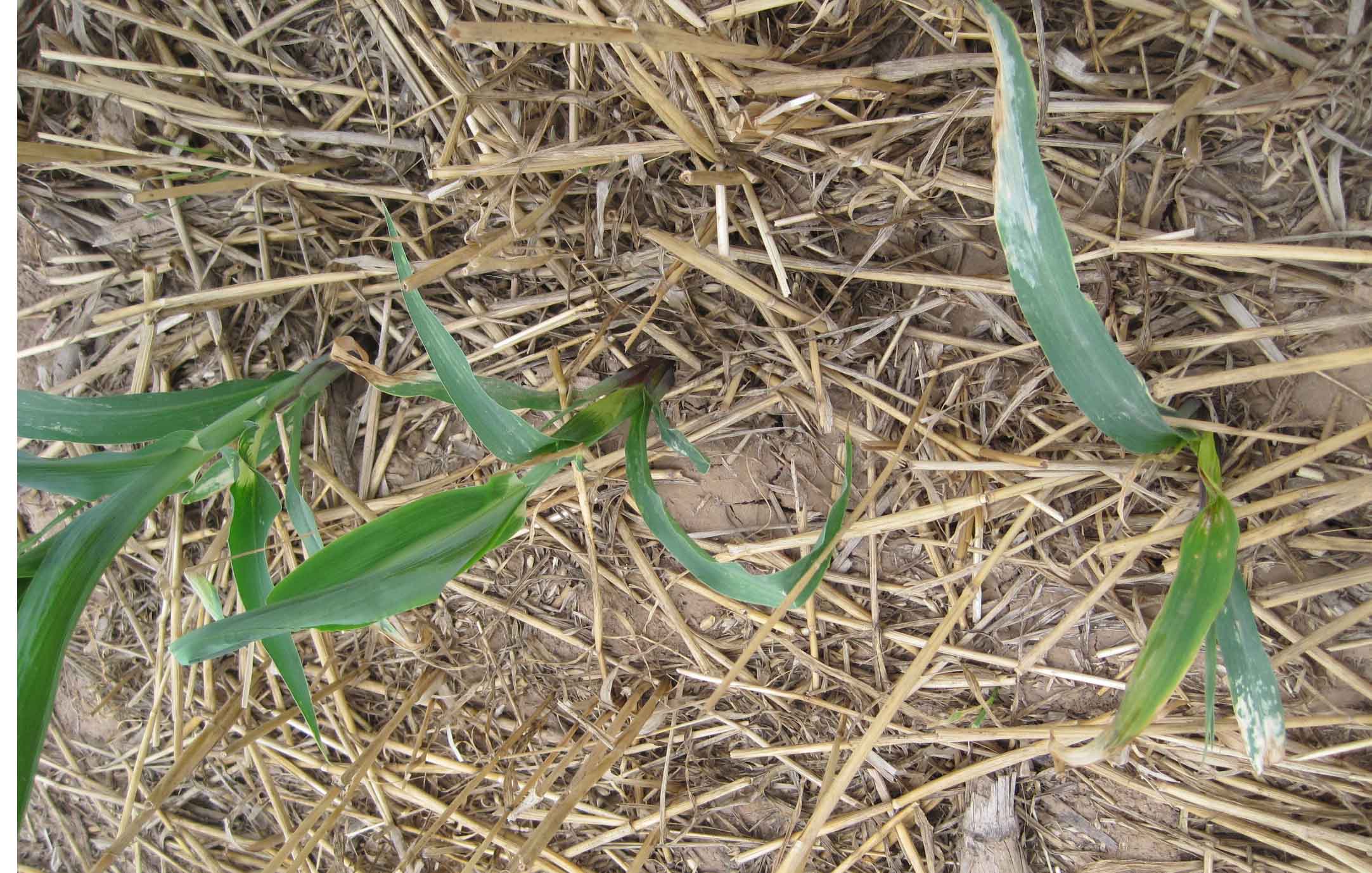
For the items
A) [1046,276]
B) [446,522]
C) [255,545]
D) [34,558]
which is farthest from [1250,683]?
[34,558]

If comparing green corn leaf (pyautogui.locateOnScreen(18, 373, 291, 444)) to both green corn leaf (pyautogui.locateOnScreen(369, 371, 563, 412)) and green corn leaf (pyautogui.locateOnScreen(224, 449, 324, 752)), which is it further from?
green corn leaf (pyautogui.locateOnScreen(369, 371, 563, 412))

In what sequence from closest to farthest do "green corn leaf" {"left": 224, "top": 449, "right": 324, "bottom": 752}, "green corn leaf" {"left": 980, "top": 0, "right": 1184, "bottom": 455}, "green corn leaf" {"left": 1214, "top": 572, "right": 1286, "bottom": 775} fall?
1. "green corn leaf" {"left": 980, "top": 0, "right": 1184, "bottom": 455}
2. "green corn leaf" {"left": 1214, "top": 572, "right": 1286, "bottom": 775}
3. "green corn leaf" {"left": 224, "top": 449, "right": 324, "bottom": 752}

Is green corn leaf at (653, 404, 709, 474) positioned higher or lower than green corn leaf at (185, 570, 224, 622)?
higher

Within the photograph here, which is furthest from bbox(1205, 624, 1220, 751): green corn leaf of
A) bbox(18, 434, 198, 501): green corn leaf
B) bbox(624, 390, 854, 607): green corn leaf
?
bbox(18, 434, 198, 501): green corn leaf

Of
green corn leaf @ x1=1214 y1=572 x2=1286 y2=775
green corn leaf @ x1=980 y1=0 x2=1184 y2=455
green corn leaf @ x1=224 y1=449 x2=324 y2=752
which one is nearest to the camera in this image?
green corn leaf @ x1=980 y1=0 x2=1184 y2=455

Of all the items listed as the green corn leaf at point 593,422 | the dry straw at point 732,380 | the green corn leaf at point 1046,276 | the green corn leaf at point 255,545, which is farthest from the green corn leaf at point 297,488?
the green corn leaf at point 1046,276

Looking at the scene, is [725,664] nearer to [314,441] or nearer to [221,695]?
[314,441]
